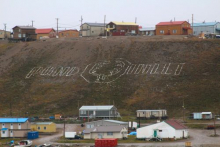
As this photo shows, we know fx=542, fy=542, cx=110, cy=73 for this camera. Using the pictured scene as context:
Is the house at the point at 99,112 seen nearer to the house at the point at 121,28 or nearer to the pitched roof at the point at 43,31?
the house at the point at 121,28

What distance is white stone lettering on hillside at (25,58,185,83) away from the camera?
95.3 meters

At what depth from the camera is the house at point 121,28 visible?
412 ft

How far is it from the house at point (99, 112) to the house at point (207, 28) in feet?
165

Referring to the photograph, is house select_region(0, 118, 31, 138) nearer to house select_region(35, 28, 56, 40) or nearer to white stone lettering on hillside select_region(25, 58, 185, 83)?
white stone lettering on hillside select_region(25, 58, 185, 83)

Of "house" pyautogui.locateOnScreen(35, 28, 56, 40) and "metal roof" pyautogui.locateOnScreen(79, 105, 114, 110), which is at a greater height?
"house" pyautogui.locateOnScreen(35, 28, 56, 40)

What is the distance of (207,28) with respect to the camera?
Result: 12631 cm

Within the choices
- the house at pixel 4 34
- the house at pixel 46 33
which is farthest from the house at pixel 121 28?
the house at pixel 4 34

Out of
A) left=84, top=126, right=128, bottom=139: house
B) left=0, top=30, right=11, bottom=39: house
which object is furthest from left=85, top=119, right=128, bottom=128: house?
left=0, top=30, right=11, bottom=39: house

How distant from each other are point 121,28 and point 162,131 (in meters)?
65.0

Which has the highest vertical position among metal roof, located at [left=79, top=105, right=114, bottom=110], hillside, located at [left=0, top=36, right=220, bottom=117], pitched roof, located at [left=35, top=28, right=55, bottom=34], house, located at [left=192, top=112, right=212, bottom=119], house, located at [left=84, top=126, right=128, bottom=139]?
pitched roof, located at [left=35, top=28, right=55, bottom=34]

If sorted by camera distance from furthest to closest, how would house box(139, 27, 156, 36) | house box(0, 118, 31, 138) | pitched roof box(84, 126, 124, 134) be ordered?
house box(139, 27, 156, 36)
house box(0, 118, 31, 138)
pitched roof box(84, 126, 124, 134)

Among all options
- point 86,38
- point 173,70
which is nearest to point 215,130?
point 173,70

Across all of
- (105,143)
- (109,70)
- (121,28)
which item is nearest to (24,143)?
(105,143)

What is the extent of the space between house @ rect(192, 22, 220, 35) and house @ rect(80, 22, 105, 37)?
22.3 m
